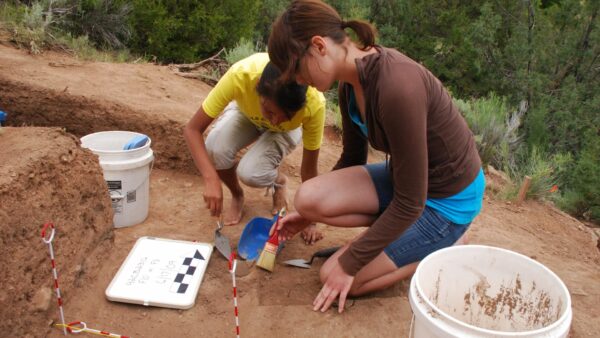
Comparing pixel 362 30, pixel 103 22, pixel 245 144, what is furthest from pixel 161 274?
pixel 103 22

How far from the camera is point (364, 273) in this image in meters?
2.21

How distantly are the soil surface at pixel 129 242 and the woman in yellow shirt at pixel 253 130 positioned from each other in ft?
0.86

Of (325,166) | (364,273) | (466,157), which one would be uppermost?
(466,157)

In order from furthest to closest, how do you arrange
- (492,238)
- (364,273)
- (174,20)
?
(174,20) < (492,238) < (364,273)

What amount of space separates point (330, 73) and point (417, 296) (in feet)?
2.70

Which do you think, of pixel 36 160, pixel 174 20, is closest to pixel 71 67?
pixel 174 20

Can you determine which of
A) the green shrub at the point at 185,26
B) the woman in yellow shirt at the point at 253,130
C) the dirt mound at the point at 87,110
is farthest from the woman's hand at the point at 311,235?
the green shrub at the point at 185,26

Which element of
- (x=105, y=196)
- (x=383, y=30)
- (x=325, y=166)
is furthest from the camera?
(x=383, y=30)

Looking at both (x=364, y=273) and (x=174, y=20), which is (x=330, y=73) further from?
(x=174, y=20)

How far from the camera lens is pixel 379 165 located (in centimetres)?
245

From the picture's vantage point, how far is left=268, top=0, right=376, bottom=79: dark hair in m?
1.84

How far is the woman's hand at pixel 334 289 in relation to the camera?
2.10m

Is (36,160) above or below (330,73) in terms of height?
below

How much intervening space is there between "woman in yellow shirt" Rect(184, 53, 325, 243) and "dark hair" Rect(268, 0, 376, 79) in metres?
0.31
